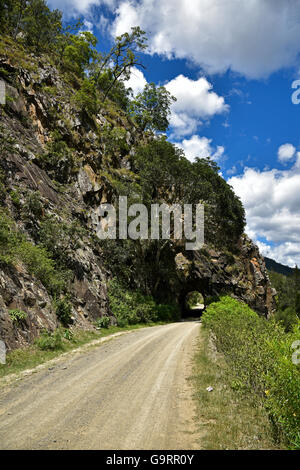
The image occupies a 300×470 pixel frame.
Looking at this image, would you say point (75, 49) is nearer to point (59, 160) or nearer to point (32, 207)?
point (59, 160)

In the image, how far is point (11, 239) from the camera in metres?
15.1

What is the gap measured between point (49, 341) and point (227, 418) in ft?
28.1

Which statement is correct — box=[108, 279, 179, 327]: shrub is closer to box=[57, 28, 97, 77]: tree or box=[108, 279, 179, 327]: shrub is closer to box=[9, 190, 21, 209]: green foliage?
box=[9, 190, 21, 209]: green foliage

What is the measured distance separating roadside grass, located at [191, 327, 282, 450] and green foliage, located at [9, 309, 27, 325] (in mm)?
7277

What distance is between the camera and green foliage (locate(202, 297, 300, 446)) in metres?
4.41

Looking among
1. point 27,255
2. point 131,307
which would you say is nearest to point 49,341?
point 27,255

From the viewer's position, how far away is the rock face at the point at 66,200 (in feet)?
44.2

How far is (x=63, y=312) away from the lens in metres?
15.3

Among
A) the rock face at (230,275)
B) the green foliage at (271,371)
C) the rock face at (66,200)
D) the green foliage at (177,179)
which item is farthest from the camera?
the rock face at (230,275)

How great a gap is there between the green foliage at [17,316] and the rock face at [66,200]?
9 cm

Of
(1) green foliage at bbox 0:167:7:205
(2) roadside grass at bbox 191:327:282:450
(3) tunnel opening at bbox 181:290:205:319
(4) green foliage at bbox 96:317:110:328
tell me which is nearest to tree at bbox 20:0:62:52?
(1) green foliage at bbox 0:167:7:205

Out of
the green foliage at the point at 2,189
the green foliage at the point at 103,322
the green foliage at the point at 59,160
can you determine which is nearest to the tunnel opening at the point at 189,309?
the green foliage at the point at 103,322

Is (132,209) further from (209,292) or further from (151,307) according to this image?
(209,292)

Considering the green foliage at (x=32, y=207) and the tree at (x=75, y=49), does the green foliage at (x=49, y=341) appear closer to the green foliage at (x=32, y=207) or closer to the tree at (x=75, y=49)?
the green foliage at (x=32, y=207)
